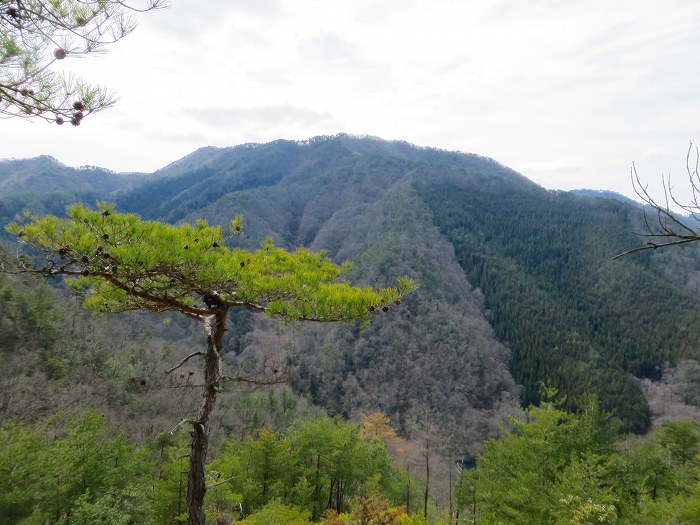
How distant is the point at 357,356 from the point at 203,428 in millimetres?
55235

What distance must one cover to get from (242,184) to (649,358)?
11691cm

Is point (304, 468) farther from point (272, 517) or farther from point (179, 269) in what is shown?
point (179, 269)

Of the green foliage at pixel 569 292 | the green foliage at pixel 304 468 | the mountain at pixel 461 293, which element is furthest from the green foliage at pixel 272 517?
the green foliage at pixel 569 292

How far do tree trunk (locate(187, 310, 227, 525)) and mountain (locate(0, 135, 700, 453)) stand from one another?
34083mm

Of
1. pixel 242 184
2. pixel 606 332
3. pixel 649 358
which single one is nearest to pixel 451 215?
→ pixel 606 332

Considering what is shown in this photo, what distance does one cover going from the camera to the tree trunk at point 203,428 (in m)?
3.51

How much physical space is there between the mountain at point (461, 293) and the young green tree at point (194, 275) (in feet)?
110

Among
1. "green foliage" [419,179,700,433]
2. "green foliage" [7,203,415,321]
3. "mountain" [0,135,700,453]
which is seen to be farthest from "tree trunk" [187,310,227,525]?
"green foliage" [419,179,700,433]

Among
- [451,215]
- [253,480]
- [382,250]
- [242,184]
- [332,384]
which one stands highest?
[242,184]

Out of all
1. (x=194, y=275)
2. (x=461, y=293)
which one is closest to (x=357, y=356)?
(x=461, y=293)

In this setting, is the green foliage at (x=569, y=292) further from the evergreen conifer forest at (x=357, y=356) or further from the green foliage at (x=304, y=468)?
the green foliage at (x=304, y=468)

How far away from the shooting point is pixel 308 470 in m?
17.0

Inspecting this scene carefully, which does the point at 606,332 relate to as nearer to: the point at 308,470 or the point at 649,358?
the point at 649,358

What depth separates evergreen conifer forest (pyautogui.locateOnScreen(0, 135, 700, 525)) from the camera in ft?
12.9
